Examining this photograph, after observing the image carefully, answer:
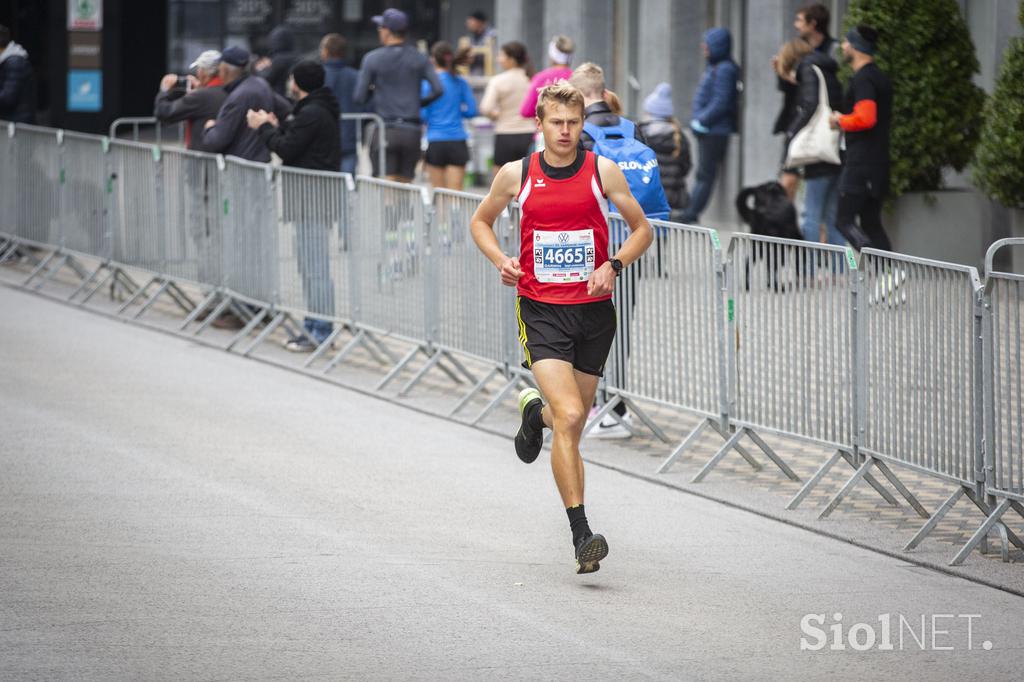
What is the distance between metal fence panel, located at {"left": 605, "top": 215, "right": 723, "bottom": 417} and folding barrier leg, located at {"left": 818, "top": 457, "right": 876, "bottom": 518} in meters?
1.13

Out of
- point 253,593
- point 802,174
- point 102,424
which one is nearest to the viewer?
point 253,593

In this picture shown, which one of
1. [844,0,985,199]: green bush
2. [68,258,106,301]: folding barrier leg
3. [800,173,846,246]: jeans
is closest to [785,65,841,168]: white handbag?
[800,173,846,246]: jeans

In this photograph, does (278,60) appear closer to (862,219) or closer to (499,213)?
(862,219)

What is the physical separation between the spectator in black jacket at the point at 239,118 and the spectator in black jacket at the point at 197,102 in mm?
154

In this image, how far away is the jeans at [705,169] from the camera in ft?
64.2

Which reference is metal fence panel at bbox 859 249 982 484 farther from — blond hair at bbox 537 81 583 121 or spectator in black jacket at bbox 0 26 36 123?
spectator in black jacket at bbox 0 26 36 123

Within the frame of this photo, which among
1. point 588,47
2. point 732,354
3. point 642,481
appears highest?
point 588,47

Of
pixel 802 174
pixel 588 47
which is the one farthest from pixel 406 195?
pixel 588 47

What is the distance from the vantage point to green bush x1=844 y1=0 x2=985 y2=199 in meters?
15.9

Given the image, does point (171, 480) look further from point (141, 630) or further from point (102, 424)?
point (141, 630)

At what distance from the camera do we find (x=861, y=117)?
47.1 feet

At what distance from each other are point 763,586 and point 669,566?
49 cm

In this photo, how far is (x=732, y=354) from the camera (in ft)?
31.6

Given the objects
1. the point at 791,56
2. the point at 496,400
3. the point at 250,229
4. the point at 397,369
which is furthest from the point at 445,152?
the point at 496,400
